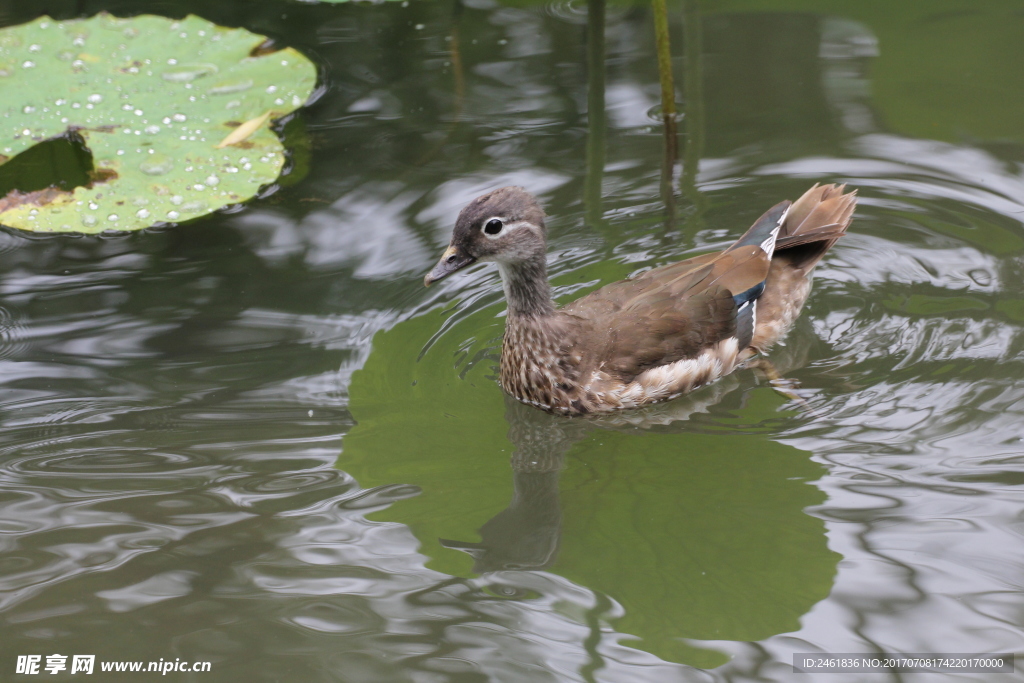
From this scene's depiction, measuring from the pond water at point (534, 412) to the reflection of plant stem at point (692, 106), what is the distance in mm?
28

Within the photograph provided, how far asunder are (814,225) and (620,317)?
1.35 metres

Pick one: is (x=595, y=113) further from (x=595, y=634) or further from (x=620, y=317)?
(x=595, y=634)

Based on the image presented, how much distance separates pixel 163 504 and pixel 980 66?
6667 millimetres

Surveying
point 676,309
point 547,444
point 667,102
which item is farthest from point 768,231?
point 547,444

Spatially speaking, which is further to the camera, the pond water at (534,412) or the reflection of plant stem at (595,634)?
the pond water at (534,412)

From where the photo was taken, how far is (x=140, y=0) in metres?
8.16

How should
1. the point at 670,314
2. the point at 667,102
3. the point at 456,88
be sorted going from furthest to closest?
1. the point at 456,88
2. the point at 667,102
3. the point at 670,314

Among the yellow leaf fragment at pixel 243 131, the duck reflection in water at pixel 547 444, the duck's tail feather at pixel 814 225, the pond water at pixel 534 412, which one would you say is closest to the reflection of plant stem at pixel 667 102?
the pond water at pixel 534 412

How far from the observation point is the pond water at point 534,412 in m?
3.24

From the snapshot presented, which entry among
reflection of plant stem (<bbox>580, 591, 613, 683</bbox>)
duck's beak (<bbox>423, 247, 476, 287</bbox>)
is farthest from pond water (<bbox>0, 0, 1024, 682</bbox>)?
duck's beak (<bbox>423, 247, 476, 287</bbox>)

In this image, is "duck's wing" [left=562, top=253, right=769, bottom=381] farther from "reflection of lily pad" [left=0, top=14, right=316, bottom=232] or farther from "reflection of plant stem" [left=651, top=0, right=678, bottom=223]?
"reflection of lily pad" [left=0, top=14, right=316, bottom=232]

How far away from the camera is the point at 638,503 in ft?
12.6

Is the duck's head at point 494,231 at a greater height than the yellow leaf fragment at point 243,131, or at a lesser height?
lesser

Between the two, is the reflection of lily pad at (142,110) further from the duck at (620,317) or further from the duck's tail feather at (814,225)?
the duck's tail feather at (814,225)
